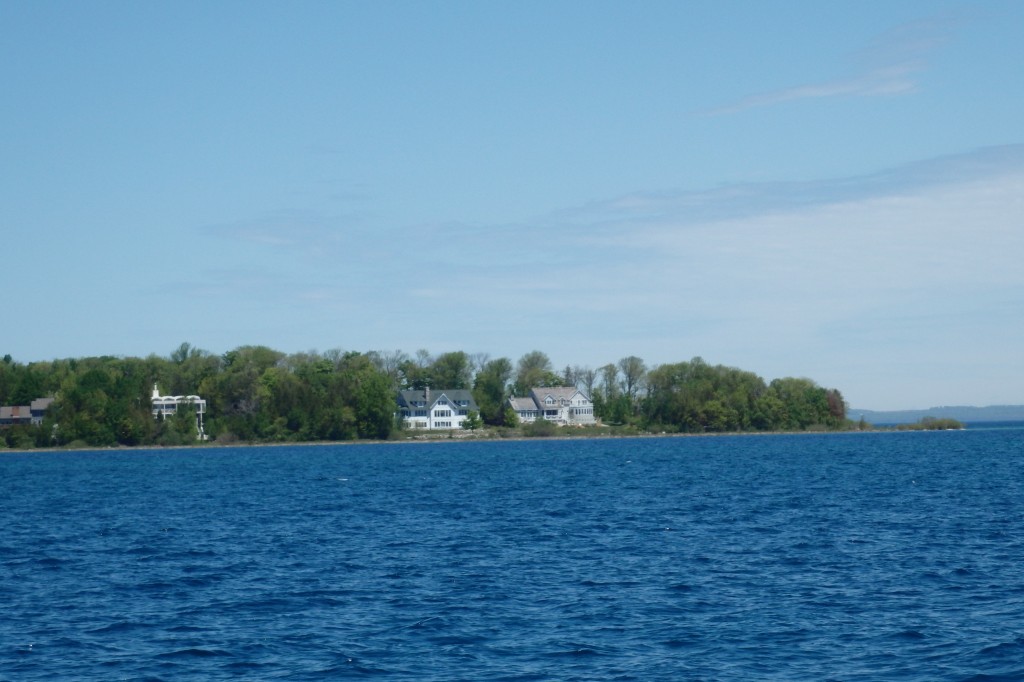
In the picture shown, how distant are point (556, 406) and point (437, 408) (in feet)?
74.8

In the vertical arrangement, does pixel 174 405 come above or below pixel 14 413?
above

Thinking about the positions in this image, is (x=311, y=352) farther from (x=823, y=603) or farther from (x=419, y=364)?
(x=823, y=603)

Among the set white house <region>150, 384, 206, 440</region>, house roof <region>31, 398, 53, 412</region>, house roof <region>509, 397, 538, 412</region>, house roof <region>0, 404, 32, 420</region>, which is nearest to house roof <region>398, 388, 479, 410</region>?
house roof <region>509, 397, 538, 412</region>

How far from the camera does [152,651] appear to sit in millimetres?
20391

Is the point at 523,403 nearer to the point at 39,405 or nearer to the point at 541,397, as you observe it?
the point at 541,397

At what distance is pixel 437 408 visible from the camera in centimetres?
18088

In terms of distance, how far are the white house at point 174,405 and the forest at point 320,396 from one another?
178cm

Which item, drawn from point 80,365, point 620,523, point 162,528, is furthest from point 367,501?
point 80,365

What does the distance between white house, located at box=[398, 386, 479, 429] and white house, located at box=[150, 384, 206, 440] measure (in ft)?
115

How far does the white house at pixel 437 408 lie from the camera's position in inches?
7082

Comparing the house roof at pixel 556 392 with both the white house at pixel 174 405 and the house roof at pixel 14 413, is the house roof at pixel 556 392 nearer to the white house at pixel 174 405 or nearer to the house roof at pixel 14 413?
the white house at pixel 174 405

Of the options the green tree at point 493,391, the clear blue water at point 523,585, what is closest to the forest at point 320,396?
the green tree at point 493,391

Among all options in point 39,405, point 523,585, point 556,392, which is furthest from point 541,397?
point 523,585

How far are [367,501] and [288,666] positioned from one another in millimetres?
34660
